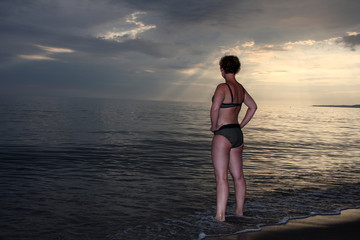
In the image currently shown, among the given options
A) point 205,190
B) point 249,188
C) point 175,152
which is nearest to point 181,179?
point 205,190

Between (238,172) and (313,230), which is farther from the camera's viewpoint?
(238,172)

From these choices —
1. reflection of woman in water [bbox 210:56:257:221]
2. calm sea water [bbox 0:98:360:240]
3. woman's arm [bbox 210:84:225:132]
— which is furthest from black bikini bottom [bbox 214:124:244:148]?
calm sea water [bbox 0:98:360:240]

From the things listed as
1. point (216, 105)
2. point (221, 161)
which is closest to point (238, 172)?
point (221, 161)

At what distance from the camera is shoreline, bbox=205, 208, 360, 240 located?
424 cm

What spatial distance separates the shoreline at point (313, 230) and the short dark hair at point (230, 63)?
243cm

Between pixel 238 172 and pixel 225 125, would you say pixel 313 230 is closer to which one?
pixel 238 172

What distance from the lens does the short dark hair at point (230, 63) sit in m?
4.76

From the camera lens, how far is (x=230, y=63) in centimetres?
476

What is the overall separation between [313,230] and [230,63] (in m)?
2.76

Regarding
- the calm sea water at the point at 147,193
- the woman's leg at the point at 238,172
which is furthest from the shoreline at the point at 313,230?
the woman's leg at the point at 238,172

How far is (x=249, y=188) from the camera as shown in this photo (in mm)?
7301

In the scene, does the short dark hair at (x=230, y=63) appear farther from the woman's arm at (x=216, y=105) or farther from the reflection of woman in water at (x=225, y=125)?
the woman's arm at (x=216, y=105)

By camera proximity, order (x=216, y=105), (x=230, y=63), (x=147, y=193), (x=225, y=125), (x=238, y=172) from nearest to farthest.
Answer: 1. (x=216, y=105)
2. (x=225, y=125)
3. (x=230, y=63)
4. (x=238, y=172)
5. (x=147, y=193)

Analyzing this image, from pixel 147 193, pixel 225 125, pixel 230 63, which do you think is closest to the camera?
pixel 225 125
